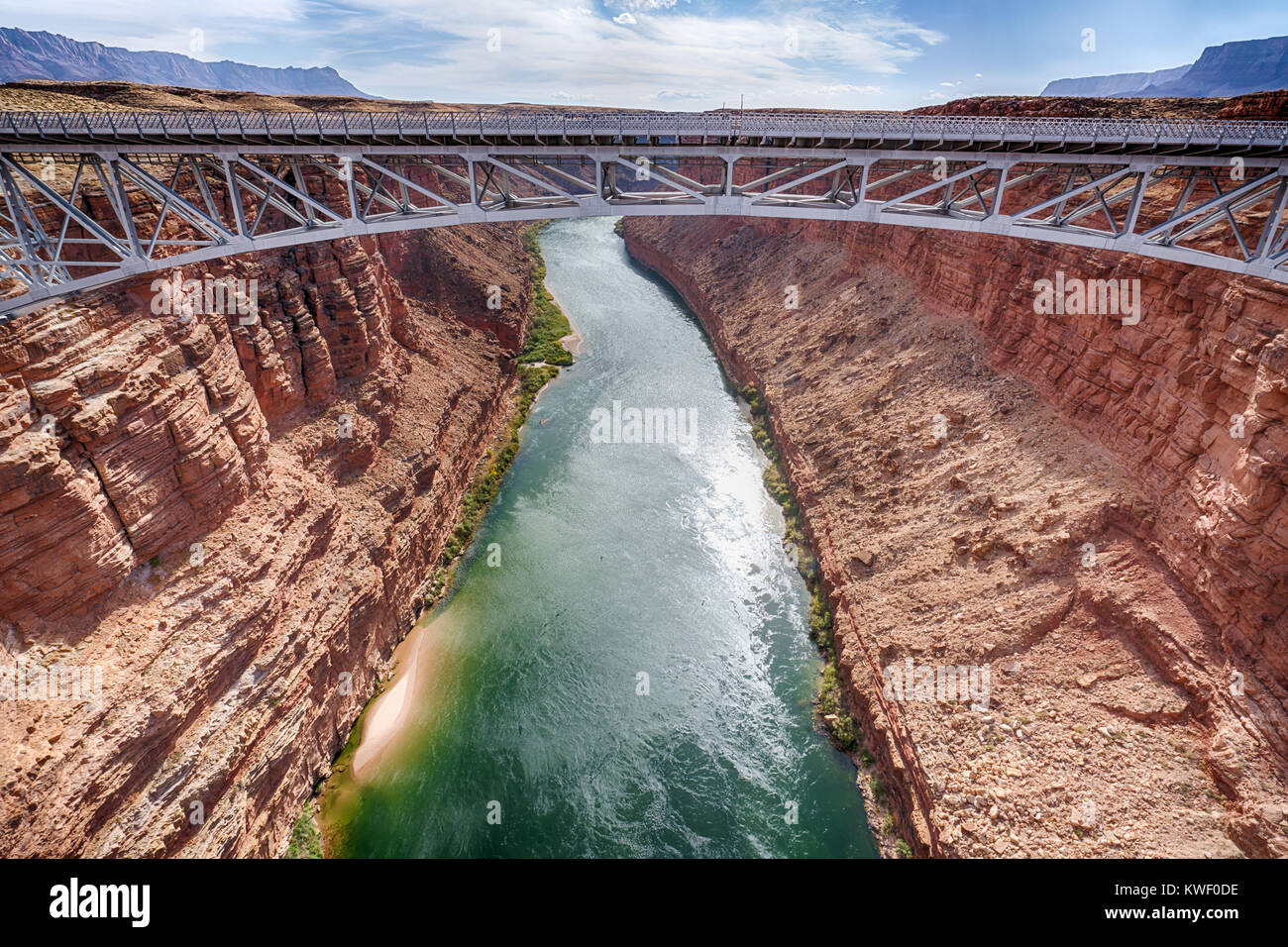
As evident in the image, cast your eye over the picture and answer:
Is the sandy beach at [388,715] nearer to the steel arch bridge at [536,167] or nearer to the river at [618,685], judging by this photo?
the river at [618,685]

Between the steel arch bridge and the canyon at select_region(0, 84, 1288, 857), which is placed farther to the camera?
the steel arch bridge

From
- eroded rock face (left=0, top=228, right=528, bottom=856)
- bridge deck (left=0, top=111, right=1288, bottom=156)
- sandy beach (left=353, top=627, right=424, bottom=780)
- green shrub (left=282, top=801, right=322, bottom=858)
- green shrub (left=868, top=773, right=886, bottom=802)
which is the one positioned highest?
bridge deck (left=0, top=111, right=1288, bottom=156)

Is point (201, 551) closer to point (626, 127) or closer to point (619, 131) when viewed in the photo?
point (619, 131)

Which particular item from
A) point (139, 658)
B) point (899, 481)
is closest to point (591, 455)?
point (899, 481)

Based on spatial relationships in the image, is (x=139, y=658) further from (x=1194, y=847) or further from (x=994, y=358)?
(x=994, y=358)

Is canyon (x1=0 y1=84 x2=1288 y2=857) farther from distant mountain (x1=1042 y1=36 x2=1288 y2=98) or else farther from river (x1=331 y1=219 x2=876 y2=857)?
distant mountain (x1=1042 y1=36 x2=1288 y2=98)

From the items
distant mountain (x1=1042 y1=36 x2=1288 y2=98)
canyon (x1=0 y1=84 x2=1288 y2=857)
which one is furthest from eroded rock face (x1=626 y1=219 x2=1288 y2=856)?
distant mountain (x1=1042 y1=36 x2=1288 y2=98)
